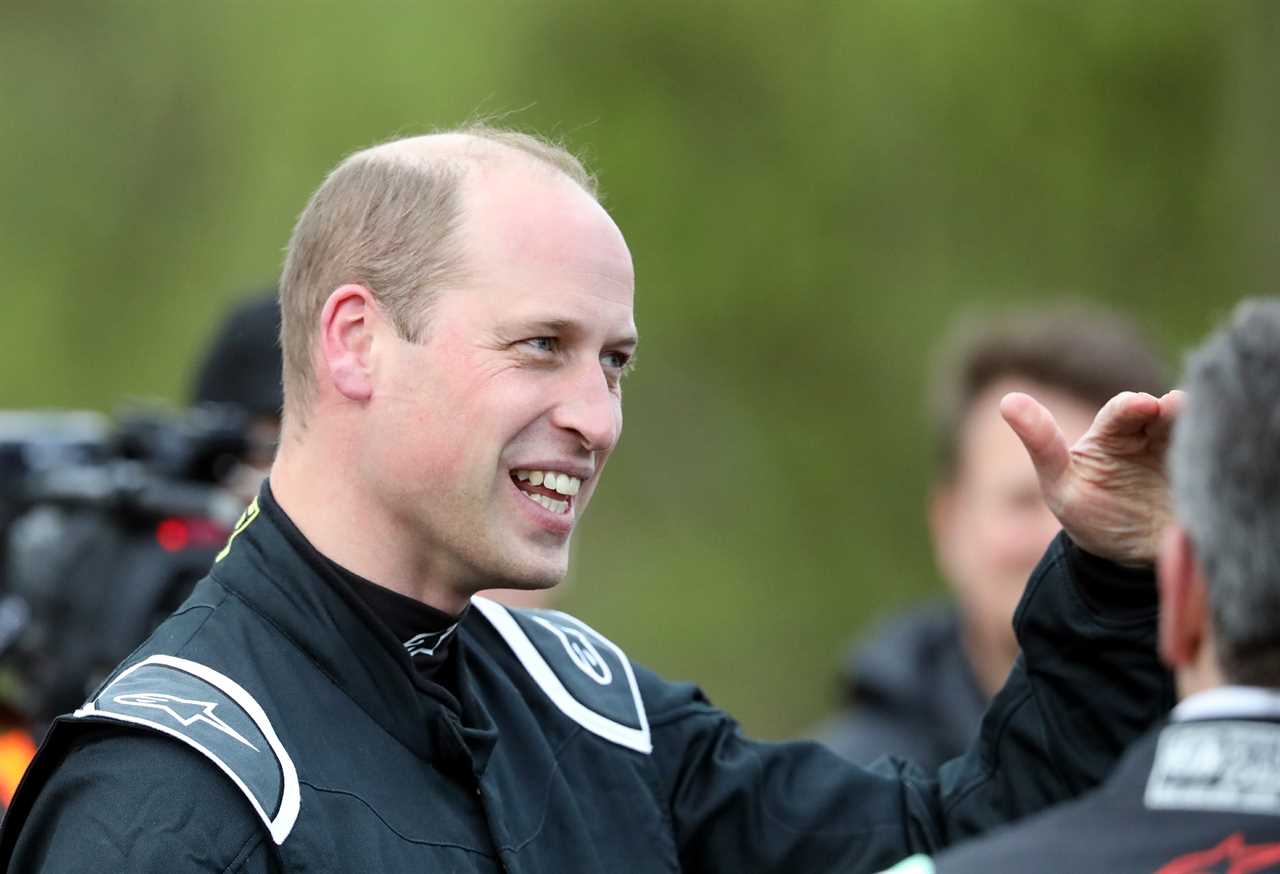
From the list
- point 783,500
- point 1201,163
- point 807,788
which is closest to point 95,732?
point 807,788

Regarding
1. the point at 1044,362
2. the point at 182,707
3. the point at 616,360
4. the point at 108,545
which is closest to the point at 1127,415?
the point at 616,360

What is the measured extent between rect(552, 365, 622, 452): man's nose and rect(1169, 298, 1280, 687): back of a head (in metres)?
1.08

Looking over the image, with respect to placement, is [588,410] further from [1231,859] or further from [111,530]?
[111,530]

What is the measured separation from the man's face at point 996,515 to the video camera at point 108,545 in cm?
161

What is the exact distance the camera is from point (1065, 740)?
3021mm

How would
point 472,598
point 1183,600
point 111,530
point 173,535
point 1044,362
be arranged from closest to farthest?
point 1183,600 → point 472,598 → point 173,535 → point 111,530 → point 1044,362

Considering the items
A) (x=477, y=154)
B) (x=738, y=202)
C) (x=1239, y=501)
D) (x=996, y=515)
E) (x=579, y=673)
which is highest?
(x=738, y=202)

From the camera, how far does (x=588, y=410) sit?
2961 mm

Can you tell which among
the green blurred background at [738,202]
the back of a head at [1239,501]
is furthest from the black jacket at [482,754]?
the green blurred background at [738,202]

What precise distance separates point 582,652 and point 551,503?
44 centimetres

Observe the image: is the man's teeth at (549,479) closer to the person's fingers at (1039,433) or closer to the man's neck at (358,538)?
the man's neck at (358,538)

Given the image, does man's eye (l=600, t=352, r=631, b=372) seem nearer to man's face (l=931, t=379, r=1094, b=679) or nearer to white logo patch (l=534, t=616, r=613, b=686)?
white logo patch (l=534, t=616, r=613, b=686)

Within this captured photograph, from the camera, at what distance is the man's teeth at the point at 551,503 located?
A: 9.70 ft

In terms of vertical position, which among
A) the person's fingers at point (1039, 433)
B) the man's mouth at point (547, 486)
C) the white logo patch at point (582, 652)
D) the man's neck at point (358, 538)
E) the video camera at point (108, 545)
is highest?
the person's fingers at point (1039, 433)
